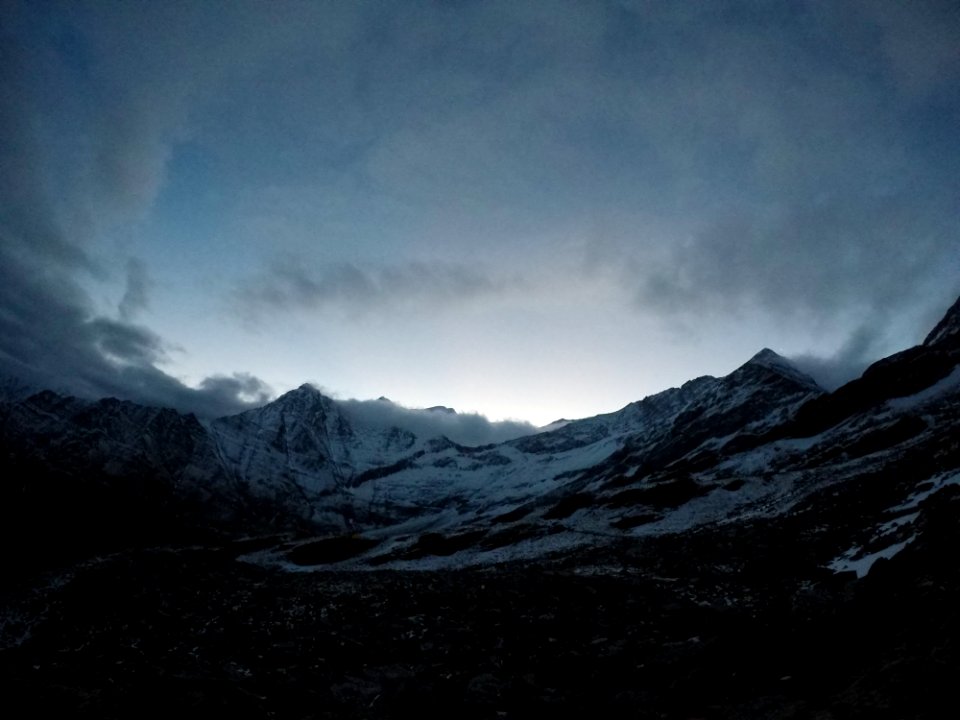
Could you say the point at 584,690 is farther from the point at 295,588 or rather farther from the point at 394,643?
the point at 295,588

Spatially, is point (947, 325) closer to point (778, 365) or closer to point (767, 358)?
point (778, 365)

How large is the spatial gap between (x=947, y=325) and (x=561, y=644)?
171 metres

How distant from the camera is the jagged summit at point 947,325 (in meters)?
127

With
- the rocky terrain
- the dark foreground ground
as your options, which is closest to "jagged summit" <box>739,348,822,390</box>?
the rocky terrain

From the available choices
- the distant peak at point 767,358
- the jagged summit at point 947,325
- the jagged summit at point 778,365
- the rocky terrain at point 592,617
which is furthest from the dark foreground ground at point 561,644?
the distant peak at point 767,358

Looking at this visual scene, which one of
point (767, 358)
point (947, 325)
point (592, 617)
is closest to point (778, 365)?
point (767, 358)

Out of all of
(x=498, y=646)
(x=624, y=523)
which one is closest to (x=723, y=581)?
(x=498, y=646)

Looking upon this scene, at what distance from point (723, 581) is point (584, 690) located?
11.9 m

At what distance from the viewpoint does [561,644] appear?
15.1 meters

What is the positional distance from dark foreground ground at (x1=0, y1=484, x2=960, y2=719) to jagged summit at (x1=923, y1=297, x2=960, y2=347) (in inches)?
5537

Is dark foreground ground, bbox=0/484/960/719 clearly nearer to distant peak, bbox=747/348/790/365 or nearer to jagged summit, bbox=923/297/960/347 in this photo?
jagged summit, bbox=923/297/960/347

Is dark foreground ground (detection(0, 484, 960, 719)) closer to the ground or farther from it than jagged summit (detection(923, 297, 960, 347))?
closer to the ground

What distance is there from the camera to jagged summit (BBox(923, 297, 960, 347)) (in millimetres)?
127000

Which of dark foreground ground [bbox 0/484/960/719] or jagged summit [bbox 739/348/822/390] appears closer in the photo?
dark foreground ground [bbox 0/484/960/719]
